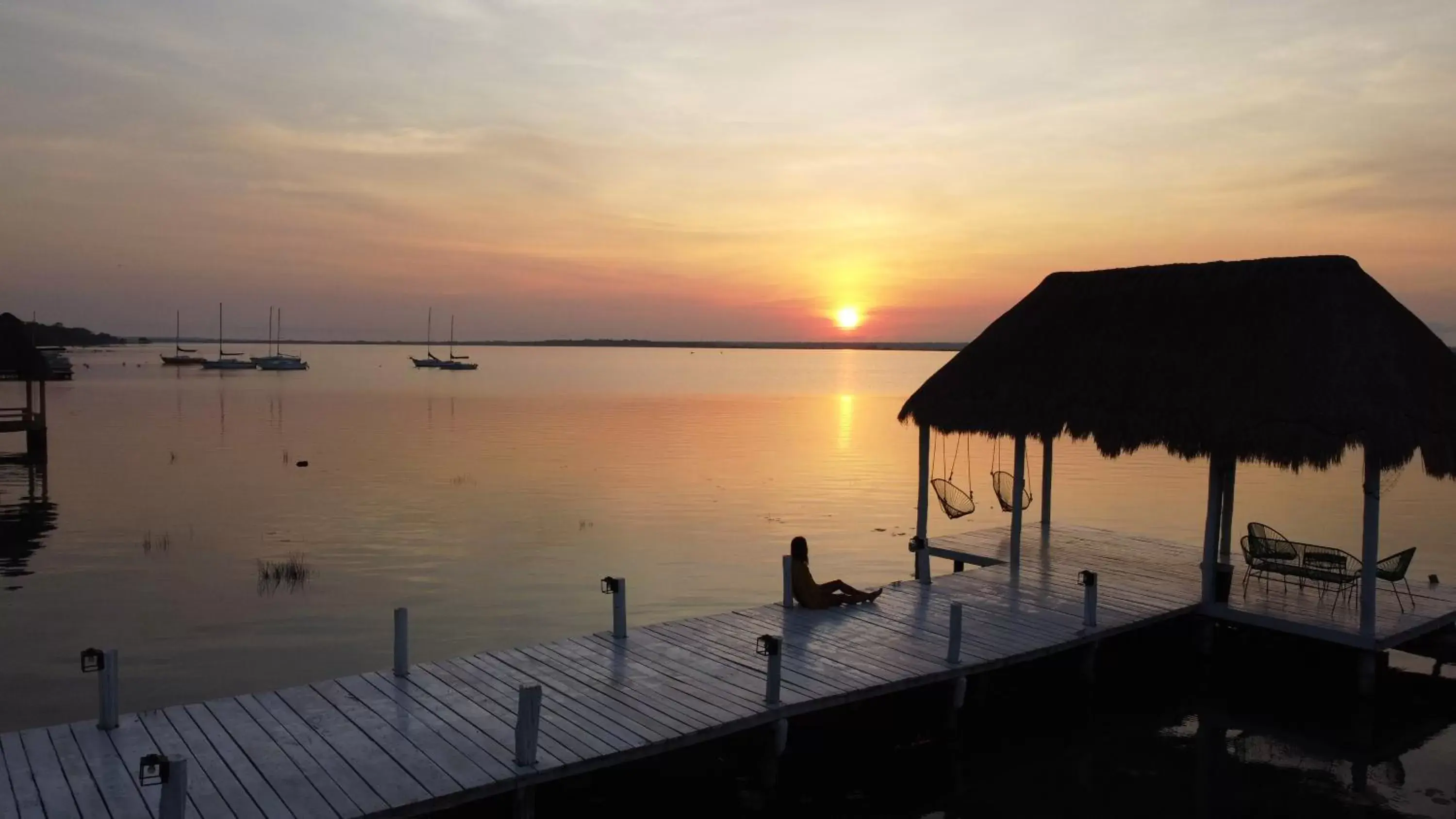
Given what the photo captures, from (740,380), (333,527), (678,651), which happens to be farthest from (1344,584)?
(740,380)

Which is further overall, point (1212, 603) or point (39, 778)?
point (1212, 603)

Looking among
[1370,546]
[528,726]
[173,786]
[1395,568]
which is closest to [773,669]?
[528,726]

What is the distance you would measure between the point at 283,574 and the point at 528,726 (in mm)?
12451

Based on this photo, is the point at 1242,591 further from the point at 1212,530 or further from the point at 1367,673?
the point at 1367,673

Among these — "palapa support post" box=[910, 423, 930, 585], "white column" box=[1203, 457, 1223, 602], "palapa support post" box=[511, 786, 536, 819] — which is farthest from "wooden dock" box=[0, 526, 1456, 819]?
"palapa support post" box=[910, 423, 930, 585]

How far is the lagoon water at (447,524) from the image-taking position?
47.6 feet

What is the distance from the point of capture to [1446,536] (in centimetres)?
2334

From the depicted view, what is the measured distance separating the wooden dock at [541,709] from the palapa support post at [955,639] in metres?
0.08

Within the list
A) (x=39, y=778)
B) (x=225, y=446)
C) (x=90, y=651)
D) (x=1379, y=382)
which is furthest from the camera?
(x=225, y=446)

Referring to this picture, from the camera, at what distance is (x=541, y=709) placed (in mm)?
8836

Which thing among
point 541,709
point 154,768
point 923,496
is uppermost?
point 923,496

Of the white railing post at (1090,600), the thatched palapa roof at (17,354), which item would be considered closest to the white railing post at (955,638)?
the white railing post at (1090,600)

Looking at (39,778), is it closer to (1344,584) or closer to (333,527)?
(1344,584)

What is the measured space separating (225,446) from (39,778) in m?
34.1
